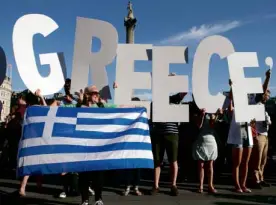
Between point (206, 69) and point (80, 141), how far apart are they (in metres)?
2.81

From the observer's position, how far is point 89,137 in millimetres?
5355

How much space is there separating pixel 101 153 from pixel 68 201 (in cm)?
116

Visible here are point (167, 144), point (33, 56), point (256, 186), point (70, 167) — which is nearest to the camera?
point (70, 167)

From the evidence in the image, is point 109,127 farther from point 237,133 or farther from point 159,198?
point 237,133

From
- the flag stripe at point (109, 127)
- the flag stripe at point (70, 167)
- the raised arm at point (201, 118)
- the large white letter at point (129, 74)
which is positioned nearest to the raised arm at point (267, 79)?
the raised arm at point (201, 118)

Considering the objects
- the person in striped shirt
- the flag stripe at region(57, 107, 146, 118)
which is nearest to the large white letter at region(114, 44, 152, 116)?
the person in striped shirt

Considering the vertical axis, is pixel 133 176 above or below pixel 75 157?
below

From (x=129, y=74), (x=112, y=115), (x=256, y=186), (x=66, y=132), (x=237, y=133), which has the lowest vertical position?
(x=256, y=186)

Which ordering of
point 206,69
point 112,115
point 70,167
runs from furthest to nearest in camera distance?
1. point 206,69
2. point 112,115
3. point 70,167

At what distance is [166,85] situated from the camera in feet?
21.3

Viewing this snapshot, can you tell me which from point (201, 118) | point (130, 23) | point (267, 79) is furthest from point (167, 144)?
point (130, 23)

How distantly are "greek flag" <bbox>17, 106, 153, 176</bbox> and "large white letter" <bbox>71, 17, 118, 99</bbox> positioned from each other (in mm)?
1042

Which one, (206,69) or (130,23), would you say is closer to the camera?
(206,69)

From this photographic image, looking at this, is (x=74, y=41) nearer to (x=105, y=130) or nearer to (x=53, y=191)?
(x=105, y=130)
